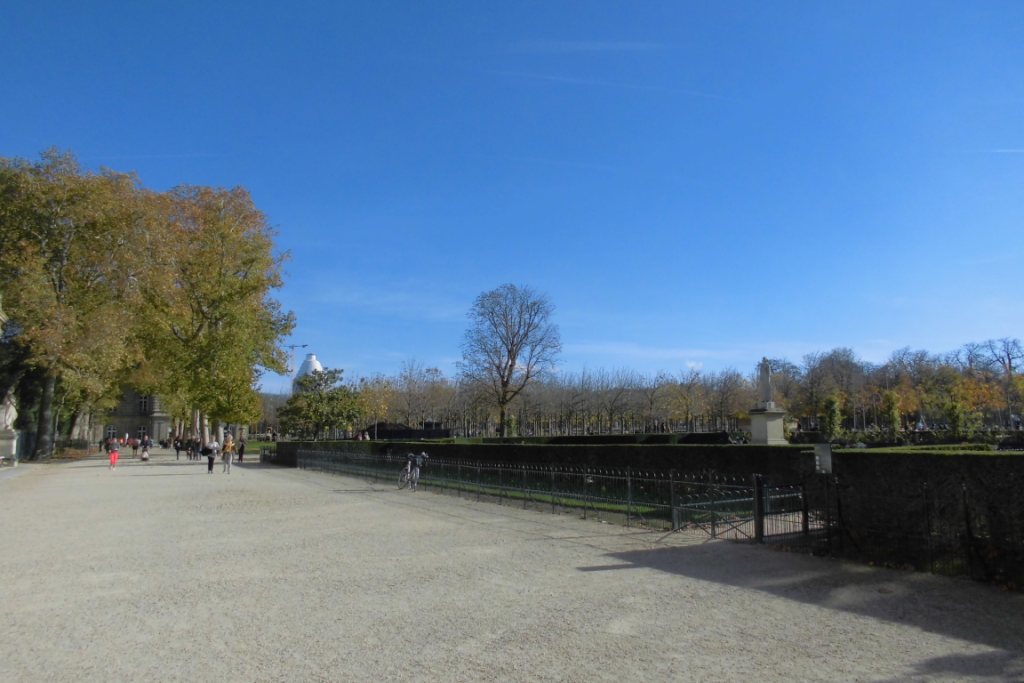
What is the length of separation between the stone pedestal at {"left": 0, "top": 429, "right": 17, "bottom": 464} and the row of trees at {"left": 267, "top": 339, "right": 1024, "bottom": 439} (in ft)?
86.0

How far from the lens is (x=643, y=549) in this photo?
33.8 ft

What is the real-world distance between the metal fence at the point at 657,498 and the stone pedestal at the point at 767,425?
300 inches

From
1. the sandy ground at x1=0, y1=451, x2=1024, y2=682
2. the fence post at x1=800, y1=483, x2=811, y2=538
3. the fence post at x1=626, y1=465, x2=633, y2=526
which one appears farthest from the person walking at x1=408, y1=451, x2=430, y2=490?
the fence post at x1=800, y1=483, x2=811, y2=538

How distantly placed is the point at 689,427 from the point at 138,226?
56020mm

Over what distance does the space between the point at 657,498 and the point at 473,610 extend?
21.1 feet

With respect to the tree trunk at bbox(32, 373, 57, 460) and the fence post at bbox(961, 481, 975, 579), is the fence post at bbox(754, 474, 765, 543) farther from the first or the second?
the tree trunk at bbox(32, 373, 57, 460)

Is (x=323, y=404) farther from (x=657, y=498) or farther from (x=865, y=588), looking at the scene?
(x=865, y=588)

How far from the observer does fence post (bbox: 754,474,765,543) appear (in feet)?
34.8

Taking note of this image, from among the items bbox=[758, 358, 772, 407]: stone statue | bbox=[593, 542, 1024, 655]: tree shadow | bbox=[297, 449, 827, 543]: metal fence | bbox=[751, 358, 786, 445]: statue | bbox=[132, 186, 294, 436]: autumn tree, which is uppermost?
bbox=[132, 186, 294, 436]: autumn tree

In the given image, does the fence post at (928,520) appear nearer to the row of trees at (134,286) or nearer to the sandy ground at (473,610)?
the sandy ground at (473,610)

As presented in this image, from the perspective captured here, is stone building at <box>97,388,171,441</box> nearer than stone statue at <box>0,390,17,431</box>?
No

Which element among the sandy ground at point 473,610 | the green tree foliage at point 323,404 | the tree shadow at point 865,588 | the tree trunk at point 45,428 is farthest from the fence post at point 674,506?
the green tree foliage at point 323,404

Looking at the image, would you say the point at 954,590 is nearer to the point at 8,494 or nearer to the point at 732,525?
the point at 732,525

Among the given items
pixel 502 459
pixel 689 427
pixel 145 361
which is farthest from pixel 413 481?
pixel 689 427
